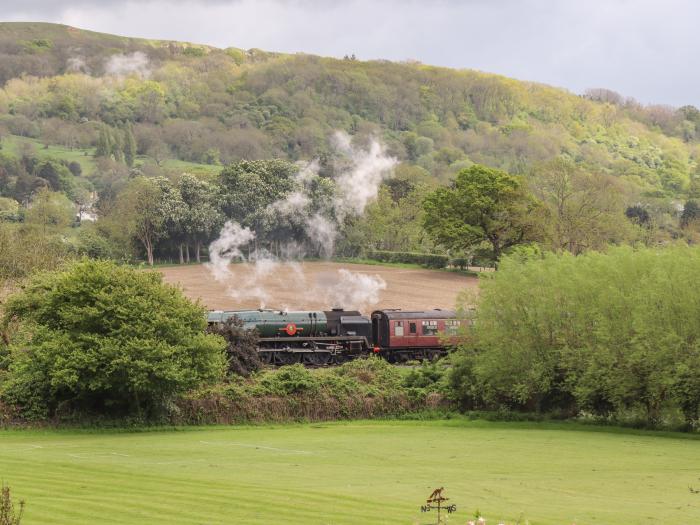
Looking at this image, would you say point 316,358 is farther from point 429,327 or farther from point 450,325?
point 450,325

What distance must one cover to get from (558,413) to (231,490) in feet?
95.1

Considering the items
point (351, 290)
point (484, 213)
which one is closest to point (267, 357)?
point (351, 290)

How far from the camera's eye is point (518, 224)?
98875 mm

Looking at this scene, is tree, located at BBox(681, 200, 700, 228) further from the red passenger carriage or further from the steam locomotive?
the steam locomotive

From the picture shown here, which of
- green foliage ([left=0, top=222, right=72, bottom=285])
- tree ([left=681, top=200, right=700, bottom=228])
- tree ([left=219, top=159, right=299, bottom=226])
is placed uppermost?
tree ([left=219, top=159, right=299, bottom=226])

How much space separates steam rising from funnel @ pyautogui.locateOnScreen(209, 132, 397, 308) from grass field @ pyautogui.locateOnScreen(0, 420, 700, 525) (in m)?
Answer: 40.3

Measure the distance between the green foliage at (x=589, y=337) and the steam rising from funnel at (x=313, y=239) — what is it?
3196 centimetres

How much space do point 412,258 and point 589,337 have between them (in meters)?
63.6

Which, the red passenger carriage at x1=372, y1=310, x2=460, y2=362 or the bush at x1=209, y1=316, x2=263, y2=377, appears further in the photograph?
the red passenger carriage at x1=372, y1=310, x2=460, y2=362

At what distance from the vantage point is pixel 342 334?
200 feet

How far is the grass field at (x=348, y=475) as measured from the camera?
2283 cm

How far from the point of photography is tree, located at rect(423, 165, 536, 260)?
328 ft

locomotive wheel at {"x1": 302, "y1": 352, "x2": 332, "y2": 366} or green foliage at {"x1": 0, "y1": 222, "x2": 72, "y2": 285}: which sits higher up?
green foliage at {"x1": 0, "y1": 222, "x2": 72, "y2": 285}

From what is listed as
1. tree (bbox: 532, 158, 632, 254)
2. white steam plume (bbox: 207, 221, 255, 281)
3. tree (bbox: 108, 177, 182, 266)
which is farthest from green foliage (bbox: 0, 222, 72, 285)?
tree (bbox: 532, 158, 632, 254)
